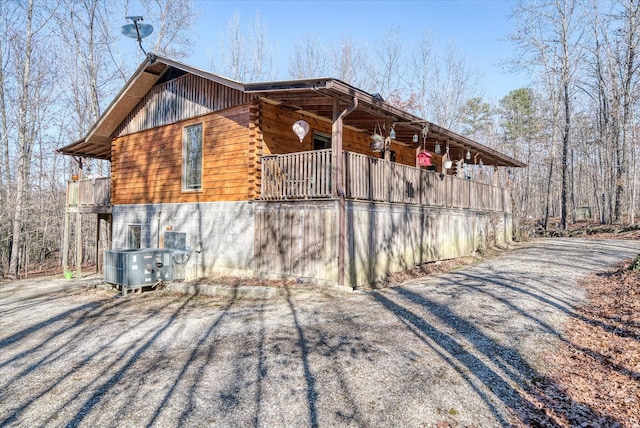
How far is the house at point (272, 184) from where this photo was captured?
882 centimetres

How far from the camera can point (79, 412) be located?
3709mm

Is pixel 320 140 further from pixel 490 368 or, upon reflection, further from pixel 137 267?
pixel 490 368

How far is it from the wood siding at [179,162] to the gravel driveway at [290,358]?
11.5ft

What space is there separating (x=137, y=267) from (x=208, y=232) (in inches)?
84.4

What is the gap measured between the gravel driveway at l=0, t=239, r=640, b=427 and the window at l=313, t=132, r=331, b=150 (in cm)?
524

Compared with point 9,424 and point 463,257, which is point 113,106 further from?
point 463,257

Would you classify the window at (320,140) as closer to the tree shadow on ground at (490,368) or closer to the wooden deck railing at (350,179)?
the wooden deck railing at (350,179)

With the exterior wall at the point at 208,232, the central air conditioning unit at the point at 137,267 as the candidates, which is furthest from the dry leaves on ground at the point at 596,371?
the central air conditioning unit at the point at 137,267

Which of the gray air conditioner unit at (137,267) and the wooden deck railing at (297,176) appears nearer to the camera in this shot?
the wooden deck railing at (297,176)

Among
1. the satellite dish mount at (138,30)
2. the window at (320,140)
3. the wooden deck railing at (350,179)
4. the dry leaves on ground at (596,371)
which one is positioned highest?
the satellite dish mount at (138,30)

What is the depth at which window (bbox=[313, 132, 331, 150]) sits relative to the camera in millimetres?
11809

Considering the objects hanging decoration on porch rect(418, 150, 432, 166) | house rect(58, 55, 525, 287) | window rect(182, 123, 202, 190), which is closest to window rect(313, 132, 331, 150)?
house rect(58, 55, 525, 287)

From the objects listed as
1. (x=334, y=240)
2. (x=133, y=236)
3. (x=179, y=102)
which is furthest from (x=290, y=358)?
(x=133, y=236)

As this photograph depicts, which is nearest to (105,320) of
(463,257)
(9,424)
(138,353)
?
(138,353)
